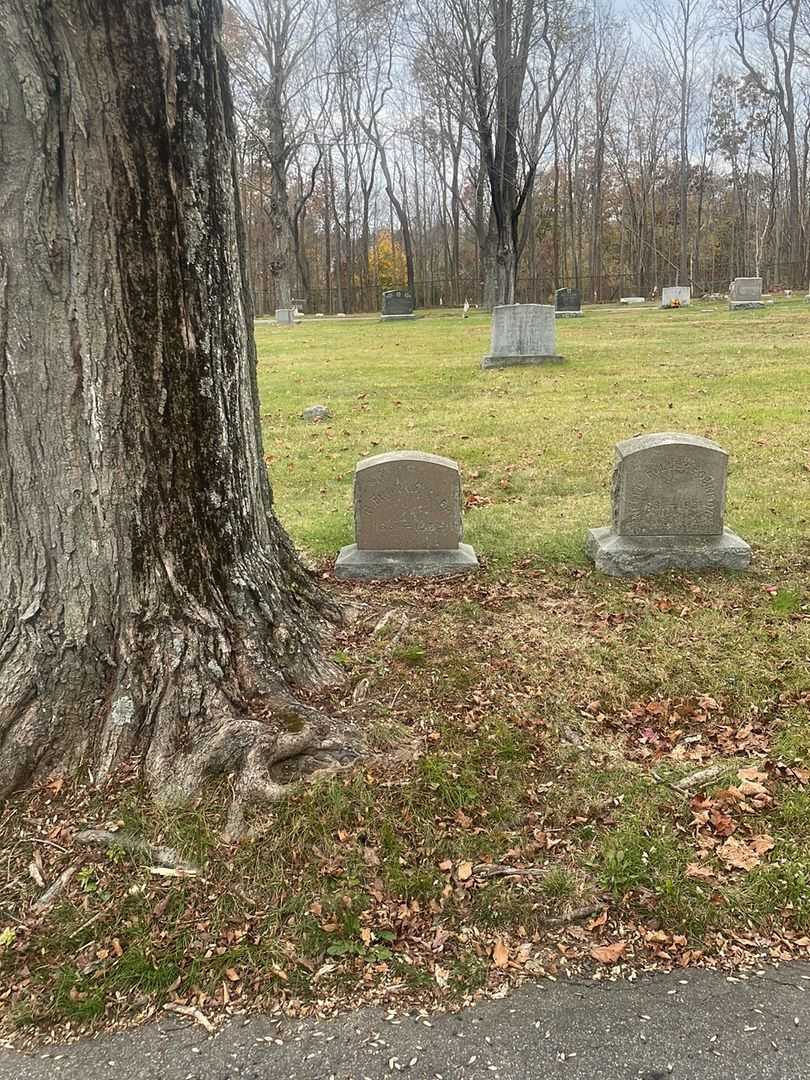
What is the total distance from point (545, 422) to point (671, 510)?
5101 mm

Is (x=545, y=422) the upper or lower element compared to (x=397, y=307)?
lower

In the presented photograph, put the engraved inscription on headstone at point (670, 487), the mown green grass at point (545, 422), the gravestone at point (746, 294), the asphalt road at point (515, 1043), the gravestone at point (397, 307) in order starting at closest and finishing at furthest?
1. the asphalt road at point (515, 1043)
2. the engraved inscription on headstone at point (670, 487)
3. the mown green grass at point (545, 422)
4. the gravestone at point (746, 294)
5. the gravestone at point (397, 307)

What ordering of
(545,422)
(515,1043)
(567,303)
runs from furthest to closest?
(567,303) → (545,422) → (515,1043)

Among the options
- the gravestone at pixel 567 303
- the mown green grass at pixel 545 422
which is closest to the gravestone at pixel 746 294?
the gravestone at pixel 567 303

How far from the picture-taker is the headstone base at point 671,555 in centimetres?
530

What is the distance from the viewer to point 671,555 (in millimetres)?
5336

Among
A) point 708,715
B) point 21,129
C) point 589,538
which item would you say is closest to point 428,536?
point 589,538

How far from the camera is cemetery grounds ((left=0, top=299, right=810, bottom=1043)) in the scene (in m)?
2.43

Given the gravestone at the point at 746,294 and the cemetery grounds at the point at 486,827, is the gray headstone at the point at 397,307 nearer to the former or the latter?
the gravestone at the point at 746,294

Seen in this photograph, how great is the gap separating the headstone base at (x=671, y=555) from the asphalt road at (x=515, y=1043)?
3209 mm

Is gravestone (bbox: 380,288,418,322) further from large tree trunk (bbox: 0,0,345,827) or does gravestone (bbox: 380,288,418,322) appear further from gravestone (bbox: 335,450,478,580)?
large tree trunk (bbox: 0,0,345,827)

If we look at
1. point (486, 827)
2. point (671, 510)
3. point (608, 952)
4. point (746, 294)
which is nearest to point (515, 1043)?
point (608, 952)

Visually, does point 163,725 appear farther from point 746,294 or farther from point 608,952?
point 746,294

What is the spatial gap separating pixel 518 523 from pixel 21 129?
4.61 metres
